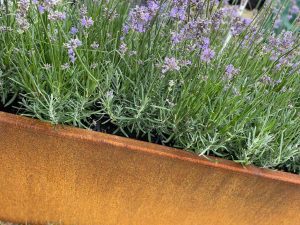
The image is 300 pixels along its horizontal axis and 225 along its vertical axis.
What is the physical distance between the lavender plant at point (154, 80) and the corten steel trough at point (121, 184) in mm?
85

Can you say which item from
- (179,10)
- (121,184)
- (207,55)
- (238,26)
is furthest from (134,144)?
(238,26)

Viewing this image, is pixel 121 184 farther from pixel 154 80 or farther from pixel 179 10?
pixel 179 10

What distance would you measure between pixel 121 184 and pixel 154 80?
46 centimetres

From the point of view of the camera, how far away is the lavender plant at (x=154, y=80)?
1579 mm

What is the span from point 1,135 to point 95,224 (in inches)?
23.9

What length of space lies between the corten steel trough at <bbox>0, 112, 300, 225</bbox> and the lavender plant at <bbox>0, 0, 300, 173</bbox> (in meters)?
0.09

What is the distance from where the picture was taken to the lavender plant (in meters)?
1.58

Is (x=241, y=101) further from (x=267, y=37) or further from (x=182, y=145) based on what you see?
(x=267, y=37)

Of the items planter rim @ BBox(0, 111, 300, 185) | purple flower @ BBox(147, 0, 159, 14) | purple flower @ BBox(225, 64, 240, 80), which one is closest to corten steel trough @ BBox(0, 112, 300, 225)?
planter rim @ BBox(0, 111, 300, 185)

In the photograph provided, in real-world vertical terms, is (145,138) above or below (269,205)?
above

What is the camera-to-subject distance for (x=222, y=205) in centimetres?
178

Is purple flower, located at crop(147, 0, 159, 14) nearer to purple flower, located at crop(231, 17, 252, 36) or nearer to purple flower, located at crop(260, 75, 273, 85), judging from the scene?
purple flower, located at crop(231, 17, 252, 36)

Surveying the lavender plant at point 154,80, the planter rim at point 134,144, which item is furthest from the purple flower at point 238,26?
the planter rim at point 134,144

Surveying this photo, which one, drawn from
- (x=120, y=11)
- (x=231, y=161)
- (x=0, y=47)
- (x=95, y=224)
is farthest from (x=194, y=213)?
(x=0, y=47)
